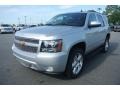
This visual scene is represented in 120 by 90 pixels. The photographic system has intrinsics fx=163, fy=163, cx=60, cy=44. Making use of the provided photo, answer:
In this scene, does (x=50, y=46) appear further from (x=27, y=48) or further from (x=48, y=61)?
(x=27, y=48)

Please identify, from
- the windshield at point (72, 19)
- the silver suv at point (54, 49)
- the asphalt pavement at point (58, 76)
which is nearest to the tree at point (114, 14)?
the windshield at point (72, 19)

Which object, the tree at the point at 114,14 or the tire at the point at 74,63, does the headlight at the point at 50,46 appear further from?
the tree at the point at 114,14

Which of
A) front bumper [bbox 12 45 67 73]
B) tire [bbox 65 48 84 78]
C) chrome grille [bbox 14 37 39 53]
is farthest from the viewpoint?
tire [bbox 65 48 84 78]

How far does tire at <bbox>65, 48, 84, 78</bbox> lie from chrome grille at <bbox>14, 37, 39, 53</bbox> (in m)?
0.93

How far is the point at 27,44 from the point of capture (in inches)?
163

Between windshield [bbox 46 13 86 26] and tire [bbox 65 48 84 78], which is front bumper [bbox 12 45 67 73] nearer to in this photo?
tire [bbox 65 48 84 78]

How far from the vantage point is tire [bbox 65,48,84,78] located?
425cm

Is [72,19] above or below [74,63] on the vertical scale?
above

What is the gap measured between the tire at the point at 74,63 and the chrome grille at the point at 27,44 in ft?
3.05

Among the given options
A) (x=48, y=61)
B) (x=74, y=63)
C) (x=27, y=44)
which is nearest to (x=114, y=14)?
(x=74, y=63)

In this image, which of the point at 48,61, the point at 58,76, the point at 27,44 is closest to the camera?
the point at 48,61

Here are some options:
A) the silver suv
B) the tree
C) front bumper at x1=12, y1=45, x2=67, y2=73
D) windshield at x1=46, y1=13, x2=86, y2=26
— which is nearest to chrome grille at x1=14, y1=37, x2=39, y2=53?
the silver suv

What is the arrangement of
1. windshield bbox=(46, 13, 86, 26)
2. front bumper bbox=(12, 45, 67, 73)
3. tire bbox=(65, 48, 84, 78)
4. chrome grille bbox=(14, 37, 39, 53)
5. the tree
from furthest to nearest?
the tree → windshield bbox=(46, 13, 86, 26) → tire bbox=(65, 48, 84, 78) → chrome grille bbox=(14, 37, 39, 53) → front bumper bbox=(12, 45, 67, 73)

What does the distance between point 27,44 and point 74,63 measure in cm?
139
